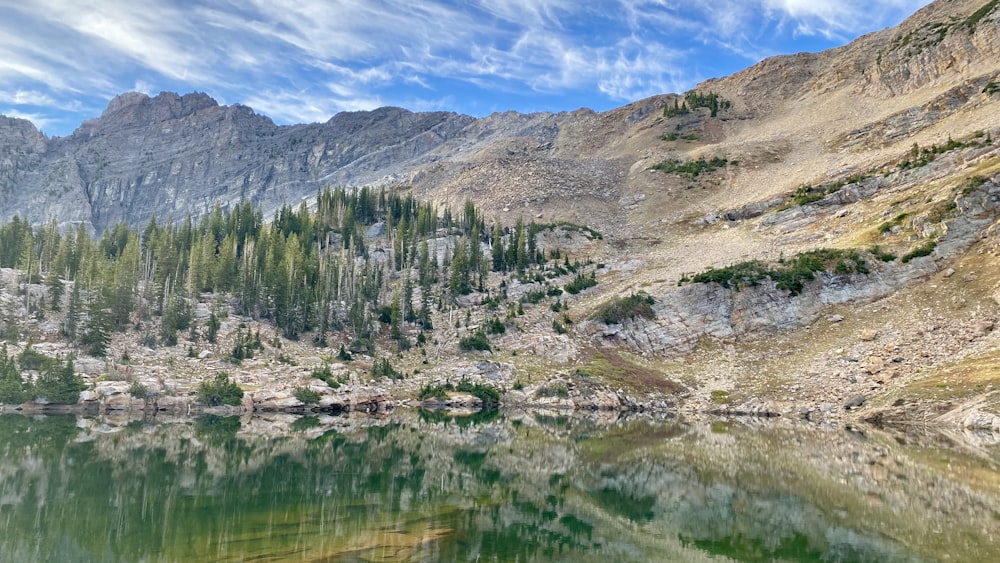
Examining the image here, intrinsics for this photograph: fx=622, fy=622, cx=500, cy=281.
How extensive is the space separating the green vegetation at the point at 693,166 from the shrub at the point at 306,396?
4966 inches

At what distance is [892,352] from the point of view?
71.3 m

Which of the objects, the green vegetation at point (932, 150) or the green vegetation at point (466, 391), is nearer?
the green vegetation at point (466, 391)

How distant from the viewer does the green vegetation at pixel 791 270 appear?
92.9 m

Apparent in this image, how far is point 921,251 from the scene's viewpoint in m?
88.2

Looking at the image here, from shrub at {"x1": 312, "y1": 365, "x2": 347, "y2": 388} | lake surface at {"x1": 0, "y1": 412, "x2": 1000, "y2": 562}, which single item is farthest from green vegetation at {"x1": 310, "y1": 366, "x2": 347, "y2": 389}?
lake surface at {"x1": 0, "y1": 412, "x2": 1000, "y2": 562}

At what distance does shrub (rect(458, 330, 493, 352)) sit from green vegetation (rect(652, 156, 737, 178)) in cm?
9992

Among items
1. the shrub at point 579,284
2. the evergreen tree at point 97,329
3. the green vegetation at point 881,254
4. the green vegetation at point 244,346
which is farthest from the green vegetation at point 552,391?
the evergreen tree at point 97,329

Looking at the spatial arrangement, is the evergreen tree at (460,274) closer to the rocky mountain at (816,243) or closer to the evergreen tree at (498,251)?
the evergreen tree at (498,251)

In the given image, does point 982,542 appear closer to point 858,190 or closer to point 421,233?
point 858,190

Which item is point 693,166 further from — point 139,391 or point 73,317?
point 73,317

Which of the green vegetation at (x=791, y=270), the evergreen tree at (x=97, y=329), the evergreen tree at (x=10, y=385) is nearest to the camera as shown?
the evergreen tree at (x=10, y=385)

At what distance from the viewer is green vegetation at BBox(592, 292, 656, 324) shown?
94.4 meters

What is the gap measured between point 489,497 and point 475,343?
6003 centimetres

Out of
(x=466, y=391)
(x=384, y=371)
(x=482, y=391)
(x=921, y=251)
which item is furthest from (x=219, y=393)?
(x=921, y=251)
